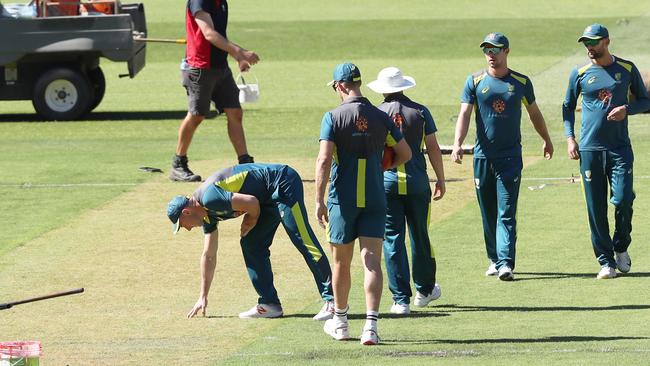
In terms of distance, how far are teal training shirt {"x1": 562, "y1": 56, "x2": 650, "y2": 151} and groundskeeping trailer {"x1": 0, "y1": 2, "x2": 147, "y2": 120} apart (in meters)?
11.5

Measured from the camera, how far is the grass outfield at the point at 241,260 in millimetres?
10391

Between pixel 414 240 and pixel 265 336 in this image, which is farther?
pixel 414 240

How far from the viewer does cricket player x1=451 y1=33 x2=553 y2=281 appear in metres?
12.7

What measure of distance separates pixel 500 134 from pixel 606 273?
1.45 m

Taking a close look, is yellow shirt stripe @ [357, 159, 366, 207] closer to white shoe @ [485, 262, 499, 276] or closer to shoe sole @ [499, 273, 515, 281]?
shoe sole @ [499, 273, 515, 281]

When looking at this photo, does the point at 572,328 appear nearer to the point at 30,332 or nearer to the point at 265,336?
the point at 265,336

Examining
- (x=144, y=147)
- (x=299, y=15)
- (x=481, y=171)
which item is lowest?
(x=299, y=15)

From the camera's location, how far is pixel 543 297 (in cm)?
1195

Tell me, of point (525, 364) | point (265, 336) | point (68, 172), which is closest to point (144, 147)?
point (68, 172)

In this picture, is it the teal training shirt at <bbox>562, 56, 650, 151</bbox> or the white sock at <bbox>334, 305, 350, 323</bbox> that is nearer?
the white sock at <bbox>334, 305, 350, 323</bbox>

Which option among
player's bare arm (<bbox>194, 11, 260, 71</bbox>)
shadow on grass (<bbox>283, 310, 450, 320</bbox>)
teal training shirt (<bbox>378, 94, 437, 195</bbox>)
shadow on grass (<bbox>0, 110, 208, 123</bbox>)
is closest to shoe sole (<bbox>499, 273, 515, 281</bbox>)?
shadow on grass (<bbox>283, 310, 450, 320</bbox>)

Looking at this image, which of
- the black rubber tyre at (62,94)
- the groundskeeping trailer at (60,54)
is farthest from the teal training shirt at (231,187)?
the black rubber tyre at (62,94)

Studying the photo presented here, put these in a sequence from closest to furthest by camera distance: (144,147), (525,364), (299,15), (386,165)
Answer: (525,364) → (386,165) → (144,147) → (299,15)

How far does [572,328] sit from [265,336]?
7.14ft
